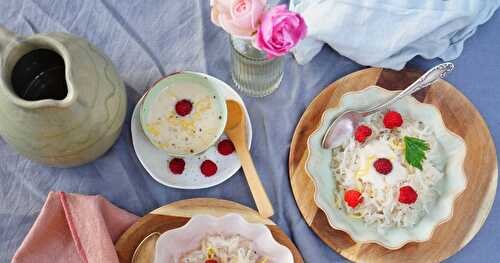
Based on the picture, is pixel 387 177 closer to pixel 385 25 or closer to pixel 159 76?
pixel 385 25

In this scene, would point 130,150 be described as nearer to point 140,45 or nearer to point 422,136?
point 140,45

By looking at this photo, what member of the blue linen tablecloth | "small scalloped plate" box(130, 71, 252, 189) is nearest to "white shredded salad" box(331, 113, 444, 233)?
the blue linen tablecloth

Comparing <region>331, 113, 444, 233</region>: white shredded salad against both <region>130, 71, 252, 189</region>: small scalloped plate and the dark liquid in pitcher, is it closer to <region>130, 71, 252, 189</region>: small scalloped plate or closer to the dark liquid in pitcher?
<region>130, 71, 252, 189</region>: small scalloped plate

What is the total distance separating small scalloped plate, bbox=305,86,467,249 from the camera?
1199mm

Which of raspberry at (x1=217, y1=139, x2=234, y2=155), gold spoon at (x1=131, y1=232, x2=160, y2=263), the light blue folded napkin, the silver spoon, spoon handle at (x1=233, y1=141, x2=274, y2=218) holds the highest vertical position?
the light blue folded napkin

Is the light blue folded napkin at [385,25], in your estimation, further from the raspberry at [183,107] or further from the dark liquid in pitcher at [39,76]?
the dark liquid in pitcher at [39,76]

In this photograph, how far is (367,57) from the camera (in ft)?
4.13

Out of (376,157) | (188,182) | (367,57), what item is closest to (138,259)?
(188,182)

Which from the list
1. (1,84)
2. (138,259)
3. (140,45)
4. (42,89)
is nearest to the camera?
(1,84)

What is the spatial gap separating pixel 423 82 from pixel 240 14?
0.44 m

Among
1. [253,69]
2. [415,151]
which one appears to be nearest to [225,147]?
[253,69]

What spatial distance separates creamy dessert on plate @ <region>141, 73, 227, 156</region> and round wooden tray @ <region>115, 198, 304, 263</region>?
0.11m

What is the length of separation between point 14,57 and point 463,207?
90 cm

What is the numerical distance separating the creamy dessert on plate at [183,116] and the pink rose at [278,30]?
0.84 feet
